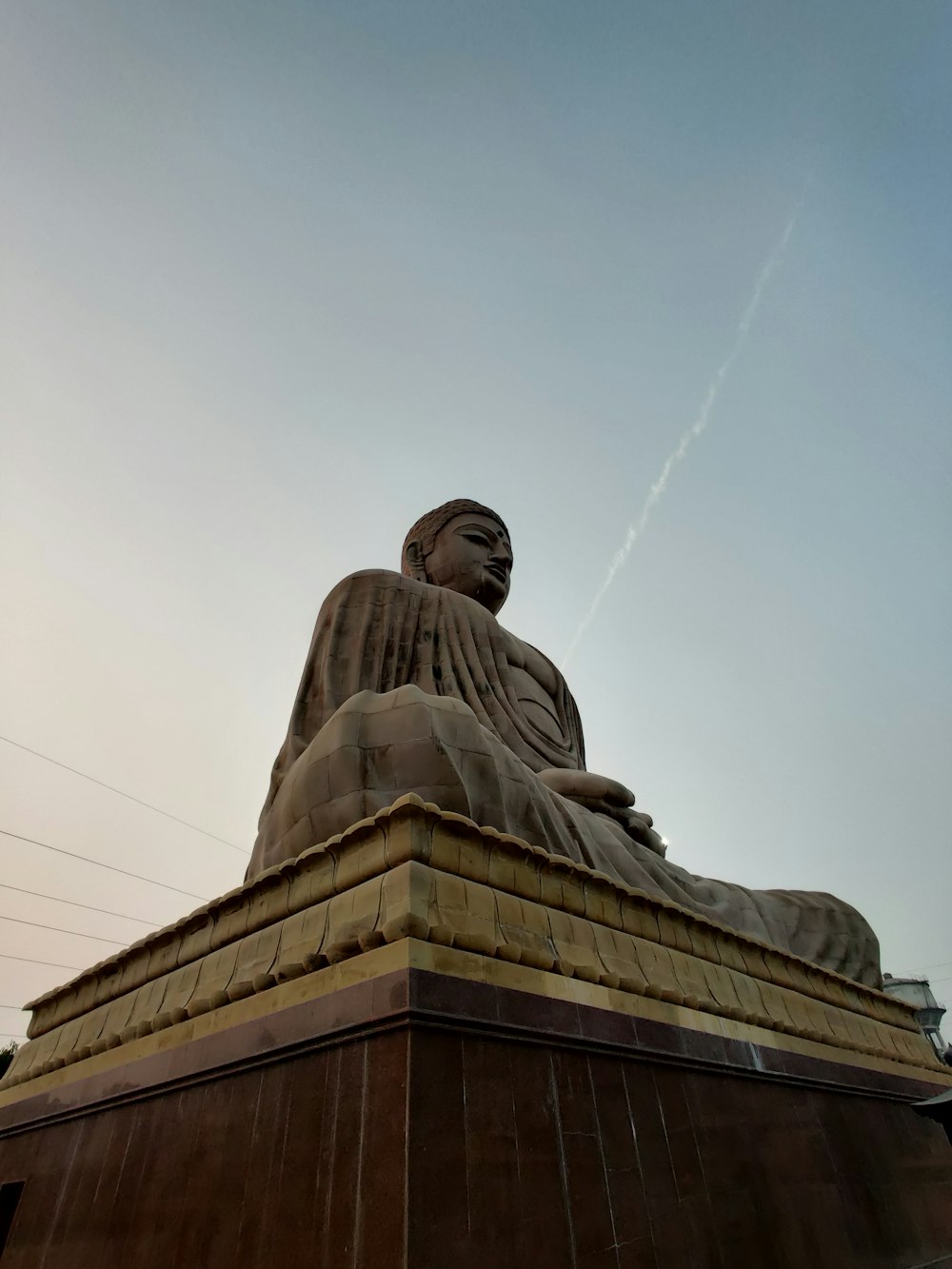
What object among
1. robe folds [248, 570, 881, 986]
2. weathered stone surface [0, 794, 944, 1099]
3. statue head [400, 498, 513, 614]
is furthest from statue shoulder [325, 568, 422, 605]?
weathered stone surface [0, 794, 944, 1099]

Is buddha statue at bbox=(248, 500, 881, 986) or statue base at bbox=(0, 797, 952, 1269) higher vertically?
buddha statue at bbox=(248, 500, 881, 986)

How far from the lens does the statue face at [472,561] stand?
8.35m

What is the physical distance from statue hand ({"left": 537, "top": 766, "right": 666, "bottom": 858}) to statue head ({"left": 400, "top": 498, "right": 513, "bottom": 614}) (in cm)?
344

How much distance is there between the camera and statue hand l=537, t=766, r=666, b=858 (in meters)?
5.04

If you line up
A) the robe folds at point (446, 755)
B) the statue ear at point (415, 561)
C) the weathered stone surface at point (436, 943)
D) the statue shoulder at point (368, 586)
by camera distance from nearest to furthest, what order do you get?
the weathered stone surface at point (436, 943), the robe folds at point (446, 755), the statue shoulder at point (368, 586), the statue ear at point (415, 561)

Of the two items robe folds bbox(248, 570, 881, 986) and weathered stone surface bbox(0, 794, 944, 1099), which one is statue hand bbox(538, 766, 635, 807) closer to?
robe folds bbox(248, 570, 881, 986)

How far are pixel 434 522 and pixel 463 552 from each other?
0.71 metres

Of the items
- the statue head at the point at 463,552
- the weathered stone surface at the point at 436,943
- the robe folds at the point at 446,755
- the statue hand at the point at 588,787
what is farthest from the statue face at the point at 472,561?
the weathered stone surface at the point at 436,943

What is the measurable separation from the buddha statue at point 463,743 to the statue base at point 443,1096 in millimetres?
425

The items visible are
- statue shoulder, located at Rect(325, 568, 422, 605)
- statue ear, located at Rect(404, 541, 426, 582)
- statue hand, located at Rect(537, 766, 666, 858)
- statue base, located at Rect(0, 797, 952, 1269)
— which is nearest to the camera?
statue base, located at Rect(0, 797, 952, 1269)

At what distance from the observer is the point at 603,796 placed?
5.04m

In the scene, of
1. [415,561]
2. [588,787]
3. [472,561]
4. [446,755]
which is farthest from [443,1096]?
[415,561]

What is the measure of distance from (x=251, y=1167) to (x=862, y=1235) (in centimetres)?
278

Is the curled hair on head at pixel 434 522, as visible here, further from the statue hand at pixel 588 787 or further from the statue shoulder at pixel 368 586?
the statue hand at pixel 588 787
